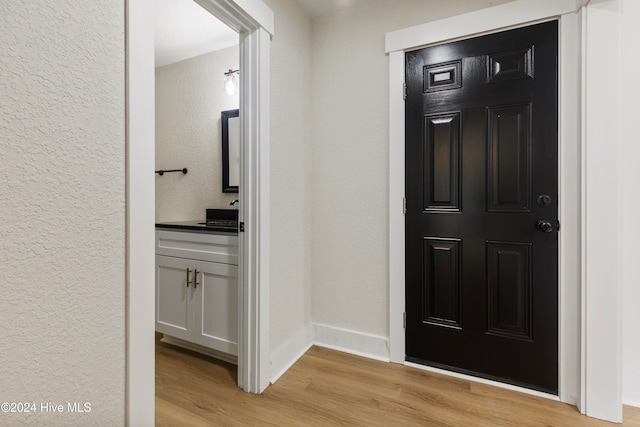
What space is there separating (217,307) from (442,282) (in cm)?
144

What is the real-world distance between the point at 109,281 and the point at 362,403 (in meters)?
1.33

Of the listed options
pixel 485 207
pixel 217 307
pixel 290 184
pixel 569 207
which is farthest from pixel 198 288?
pixel 569 207

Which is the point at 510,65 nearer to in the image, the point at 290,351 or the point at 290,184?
the point at 290,184

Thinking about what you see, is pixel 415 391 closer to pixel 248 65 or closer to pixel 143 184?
pixel 143 184

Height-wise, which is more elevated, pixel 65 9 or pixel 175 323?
pixel 65 9

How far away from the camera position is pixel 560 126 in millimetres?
1581

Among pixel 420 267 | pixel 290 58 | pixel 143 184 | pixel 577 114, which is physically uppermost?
pixel 290 58

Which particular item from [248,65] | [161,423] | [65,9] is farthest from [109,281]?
[248,65]

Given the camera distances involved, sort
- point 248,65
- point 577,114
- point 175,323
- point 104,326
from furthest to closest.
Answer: point 175,323 → point 248,65 → point 577,114 → point 104,326

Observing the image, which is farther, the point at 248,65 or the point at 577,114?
the point at 248,65

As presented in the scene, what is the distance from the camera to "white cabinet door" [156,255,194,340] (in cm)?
204

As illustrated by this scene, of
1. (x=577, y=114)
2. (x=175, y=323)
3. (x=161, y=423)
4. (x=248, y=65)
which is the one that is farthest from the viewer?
(x=175, y=323)
